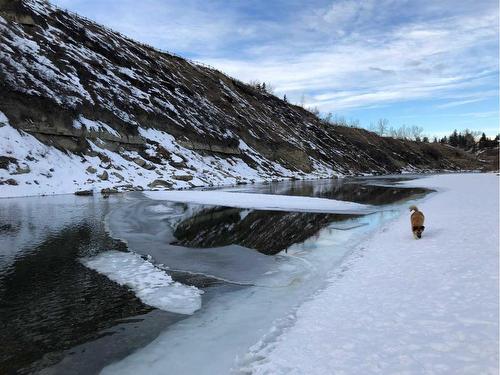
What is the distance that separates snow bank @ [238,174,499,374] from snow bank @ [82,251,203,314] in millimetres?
2237

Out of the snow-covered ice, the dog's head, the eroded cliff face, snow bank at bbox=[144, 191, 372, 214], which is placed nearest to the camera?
the snow-covered ice

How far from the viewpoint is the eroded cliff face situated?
33781 mm

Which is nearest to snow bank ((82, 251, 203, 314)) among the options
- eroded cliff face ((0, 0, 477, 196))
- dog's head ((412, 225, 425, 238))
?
dog's head ((412, 225, 425, 238))

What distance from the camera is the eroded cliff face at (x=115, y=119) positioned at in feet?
111

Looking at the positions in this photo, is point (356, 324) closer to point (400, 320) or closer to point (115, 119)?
point (400, 320)

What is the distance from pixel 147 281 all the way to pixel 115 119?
37.6 metres

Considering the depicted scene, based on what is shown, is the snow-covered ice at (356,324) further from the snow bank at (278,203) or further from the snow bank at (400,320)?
the snow bank at (278,203)

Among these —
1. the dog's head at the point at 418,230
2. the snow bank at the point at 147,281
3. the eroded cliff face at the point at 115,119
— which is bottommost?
the snow bank at the point at 147,281

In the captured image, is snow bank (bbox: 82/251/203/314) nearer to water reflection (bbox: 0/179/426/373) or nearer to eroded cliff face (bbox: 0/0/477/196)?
water reflection (bbox: 0/179/426/373)


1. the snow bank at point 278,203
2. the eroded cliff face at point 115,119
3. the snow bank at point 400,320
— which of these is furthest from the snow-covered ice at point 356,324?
the eroded cliff face at point 115,119

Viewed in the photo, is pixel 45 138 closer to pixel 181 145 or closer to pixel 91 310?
pixel 181 145

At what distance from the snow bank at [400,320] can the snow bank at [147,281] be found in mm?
2237

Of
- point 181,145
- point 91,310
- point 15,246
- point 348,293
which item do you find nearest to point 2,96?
point 181,145

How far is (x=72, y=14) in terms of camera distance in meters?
56.9
